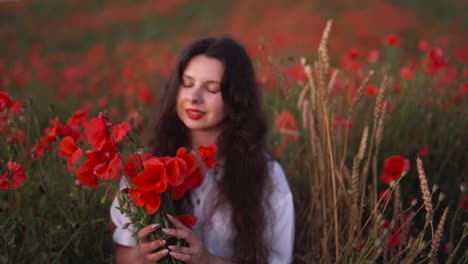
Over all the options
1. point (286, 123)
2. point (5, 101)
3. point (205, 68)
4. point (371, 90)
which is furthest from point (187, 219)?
point (371, 90)

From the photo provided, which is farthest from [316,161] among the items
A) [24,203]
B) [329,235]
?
[24,203]

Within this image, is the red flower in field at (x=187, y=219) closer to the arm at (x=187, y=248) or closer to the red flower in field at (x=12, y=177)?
the arm at (x=187, y=248)

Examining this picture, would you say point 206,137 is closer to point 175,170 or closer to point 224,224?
point 224,224

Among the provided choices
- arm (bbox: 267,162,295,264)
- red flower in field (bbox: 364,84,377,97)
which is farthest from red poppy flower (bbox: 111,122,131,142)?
red flower in field (bbox: 364,84,377,97)

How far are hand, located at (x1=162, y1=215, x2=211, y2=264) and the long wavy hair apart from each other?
0.24 metres

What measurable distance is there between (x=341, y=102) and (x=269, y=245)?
3.64 ft

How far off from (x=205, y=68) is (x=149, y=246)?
66 centimetres

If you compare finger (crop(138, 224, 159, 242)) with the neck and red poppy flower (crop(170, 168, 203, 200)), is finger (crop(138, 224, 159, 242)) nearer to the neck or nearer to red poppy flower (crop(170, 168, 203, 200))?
red poppy flower (crop(170, 168, 203, 200))

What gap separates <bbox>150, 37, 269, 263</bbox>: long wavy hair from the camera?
65.6 inches

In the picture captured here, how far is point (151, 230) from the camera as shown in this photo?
1.33 meters

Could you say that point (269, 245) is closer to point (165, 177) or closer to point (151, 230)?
point (151, 230)

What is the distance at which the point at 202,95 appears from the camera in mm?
1688

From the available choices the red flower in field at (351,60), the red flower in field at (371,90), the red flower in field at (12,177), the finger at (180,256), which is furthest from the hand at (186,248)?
the red flower in field at (351,60)

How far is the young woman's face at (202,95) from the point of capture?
1.68m
